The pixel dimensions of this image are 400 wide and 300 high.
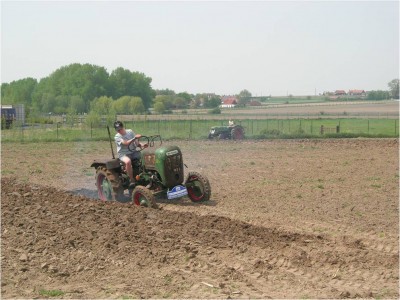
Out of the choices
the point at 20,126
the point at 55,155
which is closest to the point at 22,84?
the point at 20,126

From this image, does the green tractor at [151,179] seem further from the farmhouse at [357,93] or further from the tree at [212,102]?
the farmhouse at [357,93]

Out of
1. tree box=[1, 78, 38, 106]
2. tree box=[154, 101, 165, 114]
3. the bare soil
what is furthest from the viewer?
tree box=[1, 78, 38, 106]

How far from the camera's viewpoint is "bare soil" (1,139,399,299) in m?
7.23

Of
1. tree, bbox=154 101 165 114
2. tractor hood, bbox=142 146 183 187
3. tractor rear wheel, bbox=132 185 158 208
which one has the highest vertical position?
tree, bbox=154 101 165 114

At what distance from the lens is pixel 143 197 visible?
40.0ft

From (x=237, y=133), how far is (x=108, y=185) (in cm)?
2623

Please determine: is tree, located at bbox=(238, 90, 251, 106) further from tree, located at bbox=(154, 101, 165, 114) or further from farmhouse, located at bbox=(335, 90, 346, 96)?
farmhouse, located at bbox=(335, 90, 346, 96)

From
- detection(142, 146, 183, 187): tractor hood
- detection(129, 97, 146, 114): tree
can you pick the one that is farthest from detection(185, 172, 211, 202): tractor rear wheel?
detection(129, 97, 146, 114): tree

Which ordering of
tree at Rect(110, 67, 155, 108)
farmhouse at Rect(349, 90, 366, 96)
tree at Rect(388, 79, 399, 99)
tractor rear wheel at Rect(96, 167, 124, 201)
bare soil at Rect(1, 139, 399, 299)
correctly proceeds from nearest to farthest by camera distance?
bare soil at Rect(1, 139, 399, 299) < tractor rear wheel at Rect(96, 167, 124, 201) < tree at Rect(110, 67, 155, 108) < tree at Rect(388, 79, 399, 99) < farmhouse at Rect(349, 90, 366, 96)

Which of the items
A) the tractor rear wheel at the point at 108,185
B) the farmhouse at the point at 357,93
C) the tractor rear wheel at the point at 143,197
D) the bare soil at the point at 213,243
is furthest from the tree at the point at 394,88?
the tractor rear wheel at the point at 143,197

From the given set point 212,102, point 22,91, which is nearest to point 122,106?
point 212,102

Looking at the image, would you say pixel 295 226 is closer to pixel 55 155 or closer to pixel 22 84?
pixel 55 155

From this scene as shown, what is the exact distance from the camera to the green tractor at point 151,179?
1237 cm

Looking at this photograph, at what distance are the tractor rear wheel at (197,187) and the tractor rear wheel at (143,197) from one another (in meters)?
1.39
